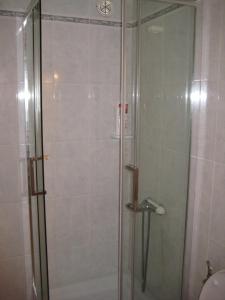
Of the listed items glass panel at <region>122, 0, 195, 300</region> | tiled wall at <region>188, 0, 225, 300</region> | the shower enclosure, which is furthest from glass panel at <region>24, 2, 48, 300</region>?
tiled wall at <region>188, 0, 225, 300</region>

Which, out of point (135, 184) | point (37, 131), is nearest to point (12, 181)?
point (37, 131)

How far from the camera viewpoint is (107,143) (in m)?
2.27

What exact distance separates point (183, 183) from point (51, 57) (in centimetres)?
120

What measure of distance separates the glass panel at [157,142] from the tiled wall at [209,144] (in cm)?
7

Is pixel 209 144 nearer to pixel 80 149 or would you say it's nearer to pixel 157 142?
pixel 157 142

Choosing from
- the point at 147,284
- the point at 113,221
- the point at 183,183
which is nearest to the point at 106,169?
the point at 113,221

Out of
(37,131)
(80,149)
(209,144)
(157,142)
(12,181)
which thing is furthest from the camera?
(80,149)

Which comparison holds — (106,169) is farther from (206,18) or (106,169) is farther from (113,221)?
(206,18)

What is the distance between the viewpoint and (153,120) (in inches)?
67.9

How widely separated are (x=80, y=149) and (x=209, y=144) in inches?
37.2

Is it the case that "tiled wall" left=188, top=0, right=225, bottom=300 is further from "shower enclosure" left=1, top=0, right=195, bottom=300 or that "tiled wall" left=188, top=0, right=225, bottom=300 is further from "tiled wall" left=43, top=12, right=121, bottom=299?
"tiled wall" left=43, top=12, right=121, bottom=299

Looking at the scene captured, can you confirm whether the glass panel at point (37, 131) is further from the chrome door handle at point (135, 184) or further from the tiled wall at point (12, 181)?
the chrome door handle at point (135, 184)

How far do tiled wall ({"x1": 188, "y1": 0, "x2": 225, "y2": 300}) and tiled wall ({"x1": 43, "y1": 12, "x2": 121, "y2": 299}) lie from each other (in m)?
0.71

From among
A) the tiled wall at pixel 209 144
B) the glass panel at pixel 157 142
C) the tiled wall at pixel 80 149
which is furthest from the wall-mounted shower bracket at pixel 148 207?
the tiled wall at pixel 80 149
